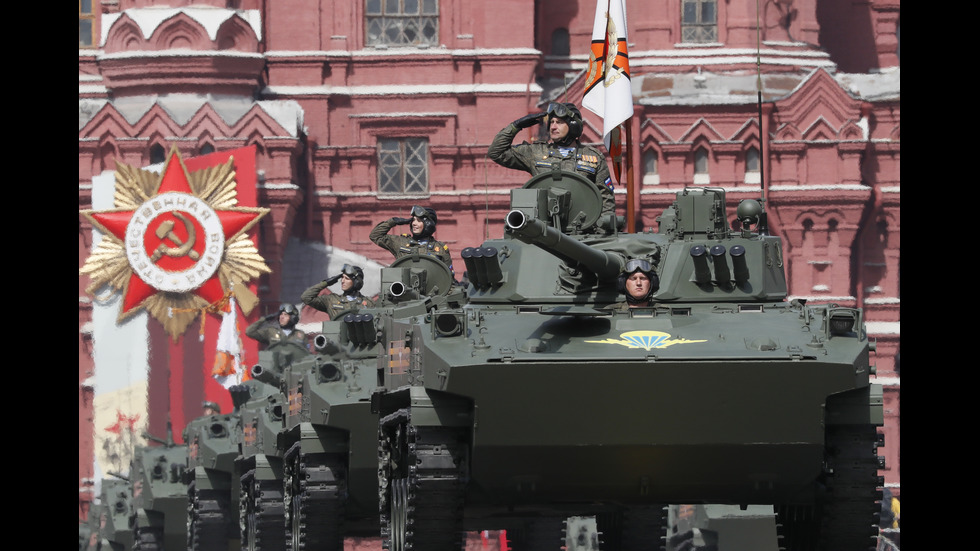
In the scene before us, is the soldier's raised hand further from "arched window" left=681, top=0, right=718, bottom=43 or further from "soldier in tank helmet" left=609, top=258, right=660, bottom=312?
"arched window" left=681, top=0, right=718, bottom=43

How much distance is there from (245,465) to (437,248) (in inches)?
165

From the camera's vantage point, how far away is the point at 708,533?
30297 millimetres

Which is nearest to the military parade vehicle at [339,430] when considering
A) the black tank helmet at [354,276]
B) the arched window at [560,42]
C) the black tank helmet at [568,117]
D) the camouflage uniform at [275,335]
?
the black tank helmet at [568,117]

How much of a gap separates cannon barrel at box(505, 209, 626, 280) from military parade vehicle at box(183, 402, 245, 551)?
37.0 feet

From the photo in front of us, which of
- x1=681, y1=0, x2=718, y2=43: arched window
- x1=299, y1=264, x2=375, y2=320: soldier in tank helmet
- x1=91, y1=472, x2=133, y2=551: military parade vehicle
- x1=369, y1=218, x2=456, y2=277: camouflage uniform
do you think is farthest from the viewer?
x1=681, y1=0, x2=718, y2=43: arched window

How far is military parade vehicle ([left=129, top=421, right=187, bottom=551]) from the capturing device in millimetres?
30734

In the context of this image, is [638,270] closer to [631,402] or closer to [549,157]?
[631,402]

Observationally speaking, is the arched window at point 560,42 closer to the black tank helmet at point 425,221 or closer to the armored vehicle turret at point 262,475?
the armored vehicle turret at point 262,475

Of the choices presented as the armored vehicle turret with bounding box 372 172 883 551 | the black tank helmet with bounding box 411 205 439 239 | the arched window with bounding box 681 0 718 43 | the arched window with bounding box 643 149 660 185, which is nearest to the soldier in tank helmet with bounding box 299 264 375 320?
the black tank helmet with bounding box 411 205 439 239

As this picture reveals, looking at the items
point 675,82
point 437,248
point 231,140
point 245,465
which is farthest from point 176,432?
point 437,248

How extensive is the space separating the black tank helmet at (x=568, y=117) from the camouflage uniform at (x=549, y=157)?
0.09m

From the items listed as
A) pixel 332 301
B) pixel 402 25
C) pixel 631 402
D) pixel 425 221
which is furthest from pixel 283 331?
pixel 402 25

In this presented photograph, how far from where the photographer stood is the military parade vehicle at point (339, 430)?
20922mm

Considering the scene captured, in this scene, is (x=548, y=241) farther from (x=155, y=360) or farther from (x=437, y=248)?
(x=155, y=360)
